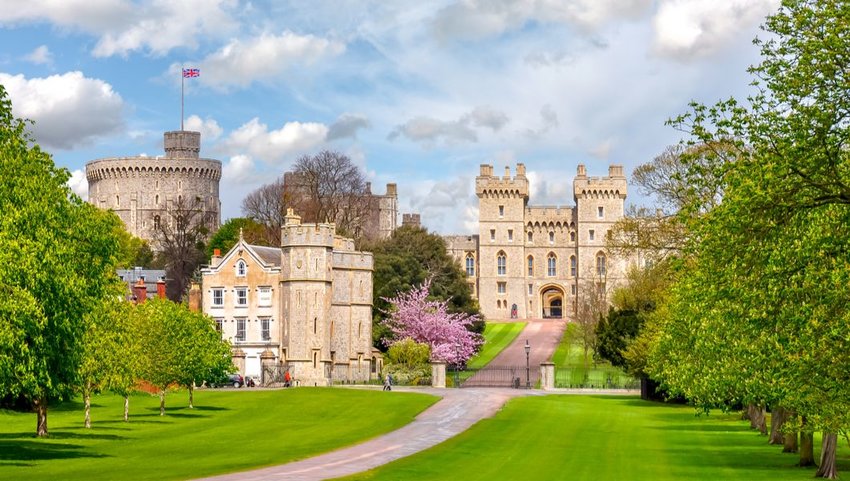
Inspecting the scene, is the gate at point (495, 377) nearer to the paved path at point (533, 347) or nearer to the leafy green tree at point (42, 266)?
the paved path at point (533, 347)

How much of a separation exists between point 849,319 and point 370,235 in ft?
356

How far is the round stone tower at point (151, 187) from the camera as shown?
158m

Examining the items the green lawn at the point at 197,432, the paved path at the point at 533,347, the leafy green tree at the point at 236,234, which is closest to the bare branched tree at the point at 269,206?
the leafy green tree at the point at 236,234

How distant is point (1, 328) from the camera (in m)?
26.8

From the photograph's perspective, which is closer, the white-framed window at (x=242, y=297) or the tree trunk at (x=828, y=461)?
the tree trunk at (x=828, y=461)

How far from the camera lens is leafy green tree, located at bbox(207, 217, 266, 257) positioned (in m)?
111

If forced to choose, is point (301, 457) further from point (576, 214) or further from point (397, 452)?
point (576, 214)

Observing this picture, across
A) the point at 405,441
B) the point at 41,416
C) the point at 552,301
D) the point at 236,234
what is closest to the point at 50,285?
the point at 41,416

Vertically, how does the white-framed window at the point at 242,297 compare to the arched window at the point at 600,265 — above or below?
below

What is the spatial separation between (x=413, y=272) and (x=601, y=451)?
187ft

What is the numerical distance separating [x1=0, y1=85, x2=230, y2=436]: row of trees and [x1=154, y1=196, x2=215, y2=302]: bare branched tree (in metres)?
63.6

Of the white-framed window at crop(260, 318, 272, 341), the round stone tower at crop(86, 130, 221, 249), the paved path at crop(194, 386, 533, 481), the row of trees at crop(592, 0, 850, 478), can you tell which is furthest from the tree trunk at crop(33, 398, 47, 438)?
the round stone tower at crop(86, 130, 221, 249)

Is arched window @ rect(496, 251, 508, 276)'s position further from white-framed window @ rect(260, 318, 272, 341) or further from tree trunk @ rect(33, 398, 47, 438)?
tree trunk @ rect(33, 398, 47, 438)

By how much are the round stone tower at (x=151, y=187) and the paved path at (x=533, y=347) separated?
154 ft
